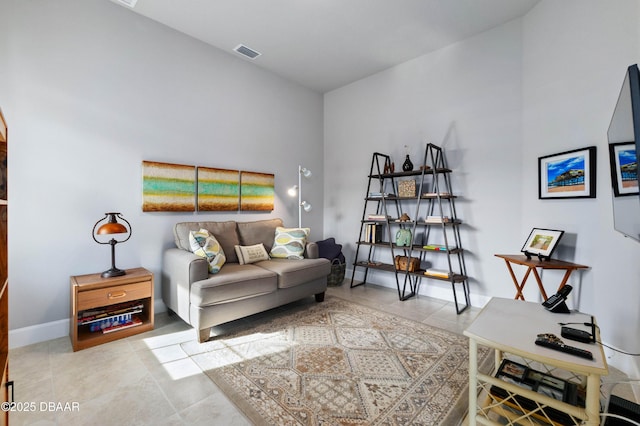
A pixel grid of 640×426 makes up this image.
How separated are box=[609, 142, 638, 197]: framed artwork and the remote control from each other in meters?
0.70

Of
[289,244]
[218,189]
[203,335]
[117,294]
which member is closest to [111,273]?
[117,294]

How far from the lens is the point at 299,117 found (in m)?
4.45

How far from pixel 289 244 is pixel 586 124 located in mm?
2977

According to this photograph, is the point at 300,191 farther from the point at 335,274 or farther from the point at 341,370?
the point at 341,370

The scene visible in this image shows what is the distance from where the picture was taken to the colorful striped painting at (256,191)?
12.1ft

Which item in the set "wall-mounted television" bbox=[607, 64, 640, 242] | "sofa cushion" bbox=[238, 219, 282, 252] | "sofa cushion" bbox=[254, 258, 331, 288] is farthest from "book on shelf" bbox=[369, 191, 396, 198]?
"wall-mounted television" bbox=[607, 64, 640, 242]

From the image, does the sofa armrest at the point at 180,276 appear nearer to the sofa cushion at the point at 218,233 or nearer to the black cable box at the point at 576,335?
the sofa cushion at the point at 218,233

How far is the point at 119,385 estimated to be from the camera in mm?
1738

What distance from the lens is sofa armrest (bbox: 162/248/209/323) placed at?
2.38 m

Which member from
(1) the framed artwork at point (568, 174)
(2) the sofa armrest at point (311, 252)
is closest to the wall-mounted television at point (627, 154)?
(1) the framed artwork at point (568, 174)

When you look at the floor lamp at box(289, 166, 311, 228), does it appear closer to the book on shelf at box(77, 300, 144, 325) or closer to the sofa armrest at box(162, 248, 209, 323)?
the sofa armrest at box(162, 248, 209, 323)

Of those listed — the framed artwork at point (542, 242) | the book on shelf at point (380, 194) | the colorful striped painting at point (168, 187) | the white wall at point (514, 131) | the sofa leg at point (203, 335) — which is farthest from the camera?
the book on shelf at point (380, 194)

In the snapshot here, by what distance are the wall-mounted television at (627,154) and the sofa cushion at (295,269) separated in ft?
7.81

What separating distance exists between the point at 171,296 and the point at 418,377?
2250 mm
